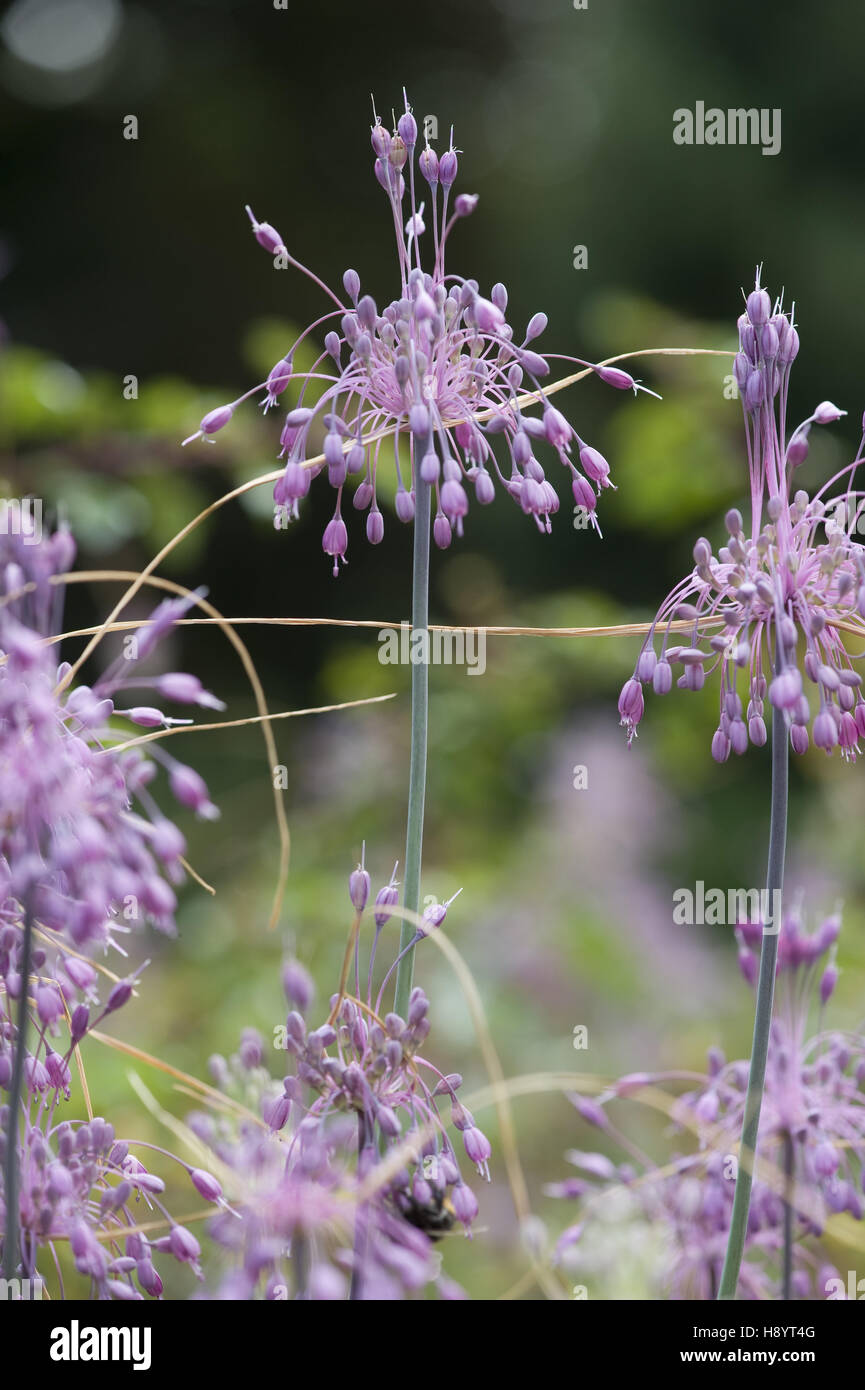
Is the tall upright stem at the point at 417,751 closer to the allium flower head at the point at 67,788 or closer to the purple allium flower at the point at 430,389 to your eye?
the purple allium flower at the point at 430,389

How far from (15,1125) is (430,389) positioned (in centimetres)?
69

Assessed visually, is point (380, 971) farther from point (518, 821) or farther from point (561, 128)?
point (561, 128)

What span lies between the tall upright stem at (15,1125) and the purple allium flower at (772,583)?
0.53 m

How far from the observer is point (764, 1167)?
1.15 m

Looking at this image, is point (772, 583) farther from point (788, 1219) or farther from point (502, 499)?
point (502, 499)

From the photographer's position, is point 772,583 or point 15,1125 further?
point 772,583

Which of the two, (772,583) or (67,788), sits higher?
(772,583)

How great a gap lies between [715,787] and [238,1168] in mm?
5048

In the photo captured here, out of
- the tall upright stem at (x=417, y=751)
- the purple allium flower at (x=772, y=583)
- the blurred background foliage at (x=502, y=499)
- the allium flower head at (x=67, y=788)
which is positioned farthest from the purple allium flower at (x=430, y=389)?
the blurred background foliage at (x=502, y=499)

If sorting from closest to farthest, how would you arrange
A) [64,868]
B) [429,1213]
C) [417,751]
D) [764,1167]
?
[64,868]
[429,1213]
[417,751]
[764,1167]

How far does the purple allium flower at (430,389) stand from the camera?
1005 mm

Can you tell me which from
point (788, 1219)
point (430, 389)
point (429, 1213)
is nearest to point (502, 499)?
point (430, 389)

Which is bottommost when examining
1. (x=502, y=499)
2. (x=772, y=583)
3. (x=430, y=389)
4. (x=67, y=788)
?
(x=67, y=788)

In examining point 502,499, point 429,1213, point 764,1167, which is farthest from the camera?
point 502,499
